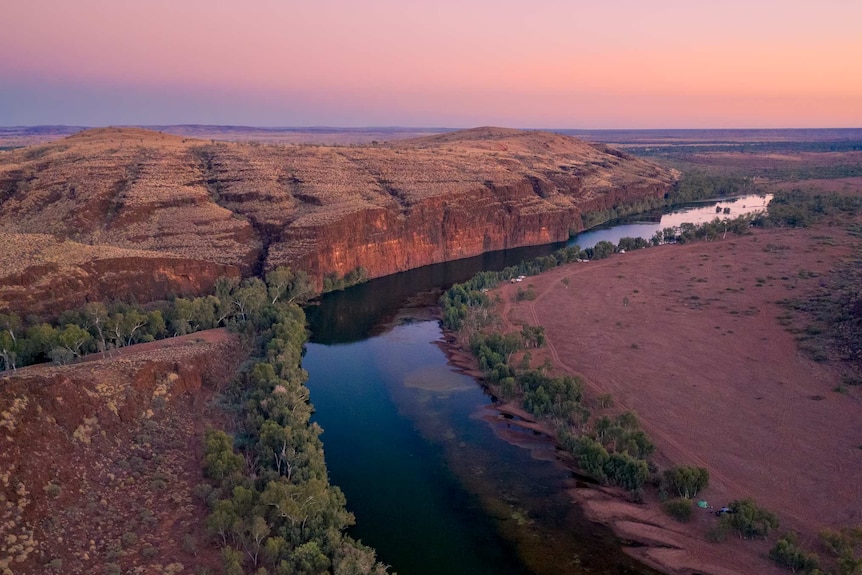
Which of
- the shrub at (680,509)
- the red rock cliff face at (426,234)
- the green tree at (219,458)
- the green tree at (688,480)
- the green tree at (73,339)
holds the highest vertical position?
the red rock cliff face at (426,234)

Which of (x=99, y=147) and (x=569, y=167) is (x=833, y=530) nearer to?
(x=99, y=147)

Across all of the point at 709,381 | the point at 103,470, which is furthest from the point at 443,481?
the point at 709,381

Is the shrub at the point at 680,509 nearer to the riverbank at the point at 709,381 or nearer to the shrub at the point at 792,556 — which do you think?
the riverbank at the point at 709,381

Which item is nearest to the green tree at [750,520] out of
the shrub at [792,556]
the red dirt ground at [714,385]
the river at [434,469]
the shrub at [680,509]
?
the red dirt ground at [714,385]

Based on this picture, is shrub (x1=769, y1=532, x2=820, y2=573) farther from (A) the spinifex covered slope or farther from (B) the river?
(A) the spinifex covered slope

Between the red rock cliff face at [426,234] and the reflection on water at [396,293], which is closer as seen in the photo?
the reflection on water at [396,293]

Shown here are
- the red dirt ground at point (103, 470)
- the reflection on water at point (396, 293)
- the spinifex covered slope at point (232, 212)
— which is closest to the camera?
the red dirt ground at point (103, 470)

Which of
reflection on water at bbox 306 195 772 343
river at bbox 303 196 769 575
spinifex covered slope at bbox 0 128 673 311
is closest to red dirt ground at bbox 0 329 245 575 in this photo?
river at bbox 303 196 769 575
